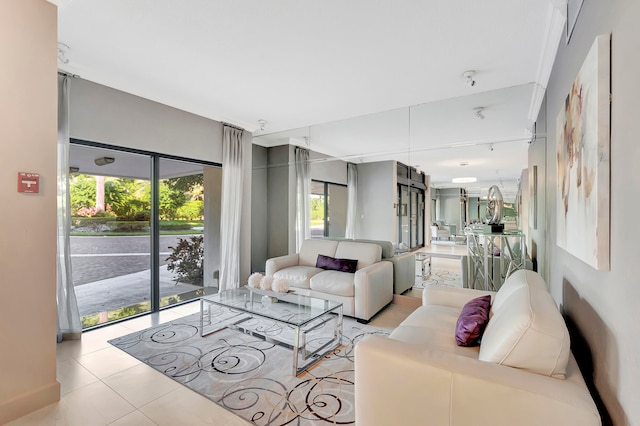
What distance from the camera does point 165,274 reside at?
3852mm

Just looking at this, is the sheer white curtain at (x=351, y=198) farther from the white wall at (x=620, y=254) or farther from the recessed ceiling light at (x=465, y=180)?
the white wall at (x=620, y=254)

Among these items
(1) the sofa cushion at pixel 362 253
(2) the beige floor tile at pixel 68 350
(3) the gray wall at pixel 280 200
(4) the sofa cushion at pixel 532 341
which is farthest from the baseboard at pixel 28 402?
(3) the gray wall at pixel 280 200

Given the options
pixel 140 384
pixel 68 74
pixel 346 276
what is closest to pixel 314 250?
pixel 346 276

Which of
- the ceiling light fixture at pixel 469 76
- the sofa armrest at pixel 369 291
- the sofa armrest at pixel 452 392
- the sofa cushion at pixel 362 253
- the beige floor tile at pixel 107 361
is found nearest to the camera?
the sofa armrest at pixel 452 392

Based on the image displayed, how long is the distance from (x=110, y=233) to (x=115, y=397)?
1960 mm

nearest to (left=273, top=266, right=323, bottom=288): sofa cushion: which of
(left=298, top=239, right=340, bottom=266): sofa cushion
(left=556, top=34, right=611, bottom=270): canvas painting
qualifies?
(left=298, top=239, right=340, bottom=266): sofa cushion

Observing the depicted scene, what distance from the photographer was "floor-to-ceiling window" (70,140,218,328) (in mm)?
3141

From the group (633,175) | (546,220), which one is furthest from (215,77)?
(546,220)

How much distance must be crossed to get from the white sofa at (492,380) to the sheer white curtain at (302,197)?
3.60m

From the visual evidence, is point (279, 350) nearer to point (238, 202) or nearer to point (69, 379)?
point (69, 379)

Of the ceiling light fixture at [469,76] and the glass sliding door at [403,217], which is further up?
the ceiling light fixture at [469,76]

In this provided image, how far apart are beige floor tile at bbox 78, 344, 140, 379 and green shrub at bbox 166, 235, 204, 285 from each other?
4.48 ft

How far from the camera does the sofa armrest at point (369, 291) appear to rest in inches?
129

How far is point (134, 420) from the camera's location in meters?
1.80
